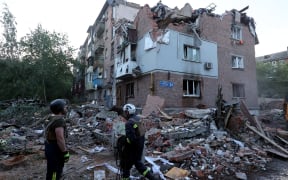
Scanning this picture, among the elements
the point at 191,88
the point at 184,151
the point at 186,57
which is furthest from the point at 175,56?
the point at 184,151

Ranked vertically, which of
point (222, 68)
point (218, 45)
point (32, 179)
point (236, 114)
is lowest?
point (32, 179)

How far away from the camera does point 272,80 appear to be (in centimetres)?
3419

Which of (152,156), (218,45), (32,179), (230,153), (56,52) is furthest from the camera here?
(56,52)

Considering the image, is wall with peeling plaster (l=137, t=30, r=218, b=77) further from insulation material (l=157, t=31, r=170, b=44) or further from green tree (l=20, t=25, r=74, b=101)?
green tree (l=20, t=25, r=74, b=101)

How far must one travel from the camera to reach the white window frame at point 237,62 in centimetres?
2022

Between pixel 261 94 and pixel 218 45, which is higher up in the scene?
pixel 218 45

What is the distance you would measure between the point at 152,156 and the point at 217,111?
14.2 feet

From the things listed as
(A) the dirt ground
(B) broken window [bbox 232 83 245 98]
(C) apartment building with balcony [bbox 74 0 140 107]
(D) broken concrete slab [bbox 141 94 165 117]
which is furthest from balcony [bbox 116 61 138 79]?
(A) the dirt ground

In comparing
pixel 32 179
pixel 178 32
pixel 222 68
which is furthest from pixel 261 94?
pixel 32 179

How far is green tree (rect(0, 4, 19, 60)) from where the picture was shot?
29.3 metres

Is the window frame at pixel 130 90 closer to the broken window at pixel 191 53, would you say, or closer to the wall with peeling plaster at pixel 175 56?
the wall with peeling plaster at pixel 175 56

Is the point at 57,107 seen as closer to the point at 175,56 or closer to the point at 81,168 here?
the point at 81,168

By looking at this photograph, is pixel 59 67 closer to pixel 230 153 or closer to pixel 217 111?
pixel 217 111

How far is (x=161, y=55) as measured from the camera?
16.0m
